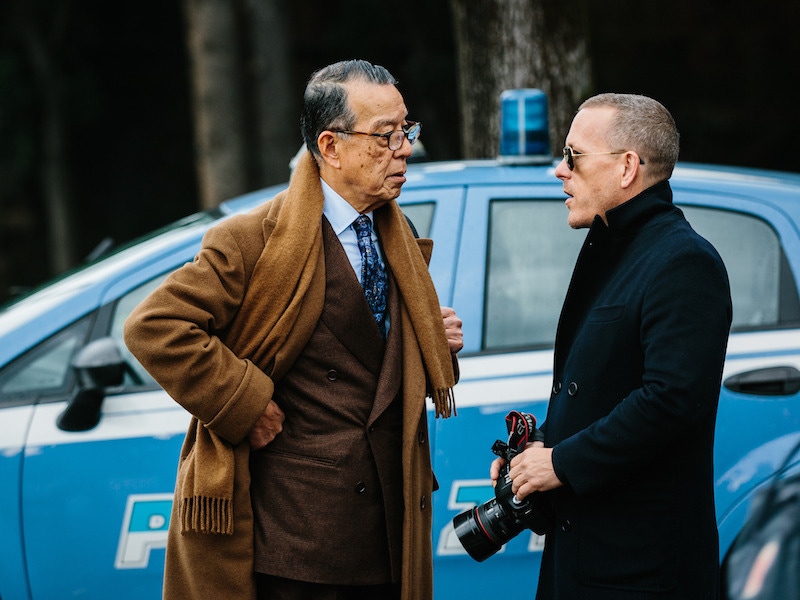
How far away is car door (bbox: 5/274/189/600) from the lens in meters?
3.24

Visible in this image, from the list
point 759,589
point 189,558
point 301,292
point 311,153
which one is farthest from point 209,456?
point 759,589

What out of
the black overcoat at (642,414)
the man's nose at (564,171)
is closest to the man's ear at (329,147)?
the man's nose at (564,171)

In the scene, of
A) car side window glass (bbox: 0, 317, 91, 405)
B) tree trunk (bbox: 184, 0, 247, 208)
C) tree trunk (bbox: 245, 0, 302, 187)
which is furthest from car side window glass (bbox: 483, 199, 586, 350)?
tree trunk (bbox: 245, 0, 302, 187)

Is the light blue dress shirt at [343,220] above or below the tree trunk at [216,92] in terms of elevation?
above

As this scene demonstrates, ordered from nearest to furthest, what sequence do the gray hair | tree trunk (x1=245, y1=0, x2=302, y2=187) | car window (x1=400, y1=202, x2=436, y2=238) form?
the gray hair < car window (x1=400, y1=202, x2=436, y2=238) < tree trunk (x1=245, y1=0, x2=302, y2=187)

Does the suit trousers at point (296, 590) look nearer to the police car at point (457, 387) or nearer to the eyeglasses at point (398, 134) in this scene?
the police car at point (457, 387)

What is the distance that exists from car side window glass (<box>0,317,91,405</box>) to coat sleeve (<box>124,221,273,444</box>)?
1049 mm

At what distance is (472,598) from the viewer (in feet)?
10.6

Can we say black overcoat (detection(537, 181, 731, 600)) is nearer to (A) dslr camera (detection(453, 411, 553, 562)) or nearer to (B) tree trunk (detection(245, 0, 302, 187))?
(A) dslr camera (detection(453, 411, 553, 562))

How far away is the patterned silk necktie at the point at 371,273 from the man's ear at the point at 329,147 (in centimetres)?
15

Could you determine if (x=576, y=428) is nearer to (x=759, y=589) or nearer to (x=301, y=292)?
(x=759, y=589)

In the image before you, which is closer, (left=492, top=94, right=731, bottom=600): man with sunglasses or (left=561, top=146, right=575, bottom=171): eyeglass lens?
(left=492, top=94, right=731, bottom=600): man with sunglasses

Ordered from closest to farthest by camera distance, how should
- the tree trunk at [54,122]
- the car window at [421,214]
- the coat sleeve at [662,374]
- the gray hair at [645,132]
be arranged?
1. the coat sleeve at [662,374]
2. the gray hair at [645,132]
3. the car window at [421,214]
4. the tree trunk at [54,122]

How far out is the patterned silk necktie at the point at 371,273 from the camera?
8.52 ft
